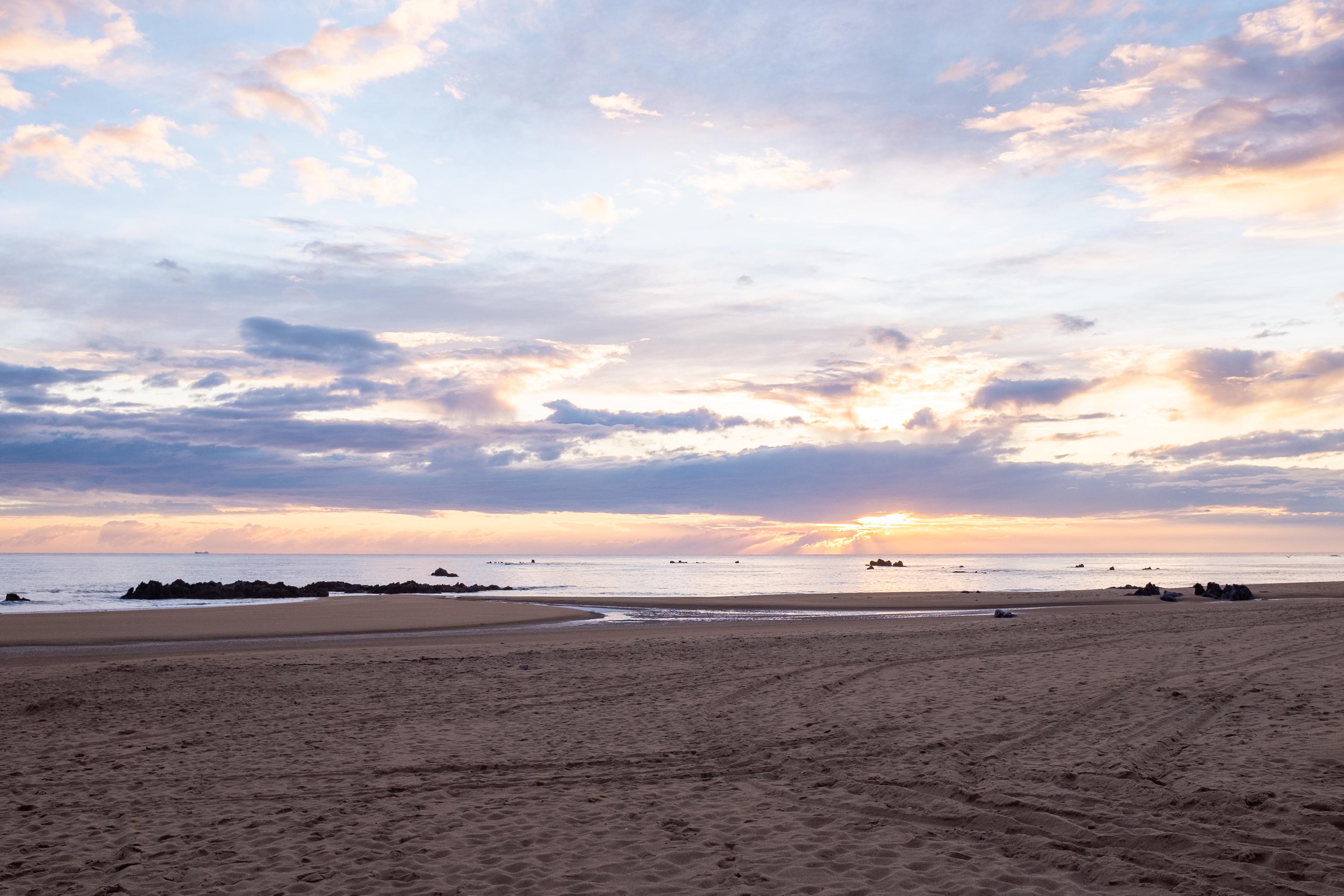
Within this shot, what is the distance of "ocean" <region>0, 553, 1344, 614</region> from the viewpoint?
62531 millimetres

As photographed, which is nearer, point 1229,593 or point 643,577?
point 1229,593

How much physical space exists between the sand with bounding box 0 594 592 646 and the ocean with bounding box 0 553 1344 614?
623 centimetres

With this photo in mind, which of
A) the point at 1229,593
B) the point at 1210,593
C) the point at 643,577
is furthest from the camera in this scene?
the point at 643,577

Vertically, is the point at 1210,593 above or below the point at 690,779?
below

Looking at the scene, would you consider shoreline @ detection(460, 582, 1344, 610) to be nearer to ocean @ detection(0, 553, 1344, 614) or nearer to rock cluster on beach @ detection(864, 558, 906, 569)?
ocean @ detection(0, 553, 1344, 614)

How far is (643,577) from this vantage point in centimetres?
10031

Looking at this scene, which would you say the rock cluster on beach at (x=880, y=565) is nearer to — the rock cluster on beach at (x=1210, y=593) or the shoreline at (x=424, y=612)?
the shoreline at (x=424, y=612)

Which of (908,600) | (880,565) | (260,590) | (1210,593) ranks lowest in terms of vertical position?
(880,565)

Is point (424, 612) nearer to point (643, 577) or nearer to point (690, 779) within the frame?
point (690, 779)

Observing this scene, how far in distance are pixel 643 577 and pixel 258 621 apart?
66943mm

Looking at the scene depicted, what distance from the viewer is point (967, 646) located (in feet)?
74.3

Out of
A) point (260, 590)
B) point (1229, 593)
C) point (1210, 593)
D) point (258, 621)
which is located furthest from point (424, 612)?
point (1210, 593)

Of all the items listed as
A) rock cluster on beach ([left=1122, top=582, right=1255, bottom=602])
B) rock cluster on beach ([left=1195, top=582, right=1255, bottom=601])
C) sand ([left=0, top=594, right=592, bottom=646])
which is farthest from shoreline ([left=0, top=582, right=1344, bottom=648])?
rock cluster on beach ([left=1195, top=582, right=1255, bottom=601])

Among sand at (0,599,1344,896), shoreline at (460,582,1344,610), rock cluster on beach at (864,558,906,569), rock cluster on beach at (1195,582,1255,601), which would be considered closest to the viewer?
sand at (0,599,1344,896)
